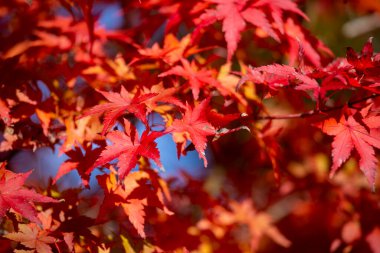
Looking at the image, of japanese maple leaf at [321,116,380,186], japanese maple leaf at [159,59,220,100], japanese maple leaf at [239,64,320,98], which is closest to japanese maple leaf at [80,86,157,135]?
japanese maple leaf at [159,59,220,100]

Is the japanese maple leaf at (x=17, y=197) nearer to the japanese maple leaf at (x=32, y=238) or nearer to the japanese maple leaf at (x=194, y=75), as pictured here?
the japanese maple leaf at (x=32, y=238)

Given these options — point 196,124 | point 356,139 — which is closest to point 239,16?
point 196,124

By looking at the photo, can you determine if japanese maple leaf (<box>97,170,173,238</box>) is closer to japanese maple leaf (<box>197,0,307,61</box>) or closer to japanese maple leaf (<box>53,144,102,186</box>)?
japanese maple leaf (<box>53,144,102,186</box>)

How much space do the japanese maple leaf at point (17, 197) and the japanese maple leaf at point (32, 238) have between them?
12 cm

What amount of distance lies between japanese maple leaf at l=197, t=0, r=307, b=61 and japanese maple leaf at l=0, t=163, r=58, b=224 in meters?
0.69

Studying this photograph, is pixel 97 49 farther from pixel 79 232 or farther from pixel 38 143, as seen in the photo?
pixel 79 232

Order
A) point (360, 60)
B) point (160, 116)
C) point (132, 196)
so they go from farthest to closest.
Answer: point (160, 116) < point (132, 196) < point (360, 60)

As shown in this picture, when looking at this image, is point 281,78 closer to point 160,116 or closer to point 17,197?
point 160,116

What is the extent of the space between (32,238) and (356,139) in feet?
3.16

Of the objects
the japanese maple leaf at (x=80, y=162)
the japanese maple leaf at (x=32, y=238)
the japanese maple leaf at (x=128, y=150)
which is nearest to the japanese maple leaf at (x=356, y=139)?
the japanese maple leaf at (x=128, y=150)

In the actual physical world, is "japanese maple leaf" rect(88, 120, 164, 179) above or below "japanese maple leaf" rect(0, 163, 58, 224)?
above

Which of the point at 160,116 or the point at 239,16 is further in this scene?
the point at 160,116

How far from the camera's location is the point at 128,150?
3.42ft

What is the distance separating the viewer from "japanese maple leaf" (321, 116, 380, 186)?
1.03 m
